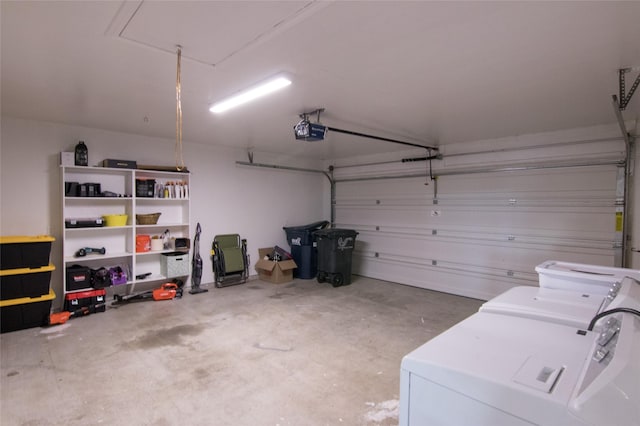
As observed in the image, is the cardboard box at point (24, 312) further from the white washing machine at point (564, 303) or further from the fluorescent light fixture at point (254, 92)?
the white washing machine at point (564, 303)

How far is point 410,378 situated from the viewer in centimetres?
104

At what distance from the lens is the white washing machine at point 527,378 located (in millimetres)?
709

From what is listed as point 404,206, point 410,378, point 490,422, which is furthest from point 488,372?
point 404,206

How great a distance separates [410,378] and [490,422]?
0.24 meters

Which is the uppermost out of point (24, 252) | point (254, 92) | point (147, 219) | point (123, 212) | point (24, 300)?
point (254, 92)

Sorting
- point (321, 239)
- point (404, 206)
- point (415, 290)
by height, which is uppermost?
point (404, 206)

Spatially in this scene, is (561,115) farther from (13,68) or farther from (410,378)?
(13,68)

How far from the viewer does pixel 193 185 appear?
564 cm

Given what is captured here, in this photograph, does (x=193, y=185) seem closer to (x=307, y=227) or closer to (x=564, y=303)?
(x=307, y=227)

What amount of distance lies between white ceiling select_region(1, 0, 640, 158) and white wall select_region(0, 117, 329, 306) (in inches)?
18.3

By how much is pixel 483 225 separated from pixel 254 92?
4.18 m

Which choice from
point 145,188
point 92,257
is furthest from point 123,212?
point 92,257

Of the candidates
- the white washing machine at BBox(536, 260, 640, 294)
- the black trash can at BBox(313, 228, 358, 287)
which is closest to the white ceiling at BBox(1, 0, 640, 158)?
the white washing machine at BBox(536, 260, 640, 294)

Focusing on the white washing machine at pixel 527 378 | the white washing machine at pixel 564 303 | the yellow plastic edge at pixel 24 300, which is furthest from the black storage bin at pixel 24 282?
the white washing machine at pixel 564 303
